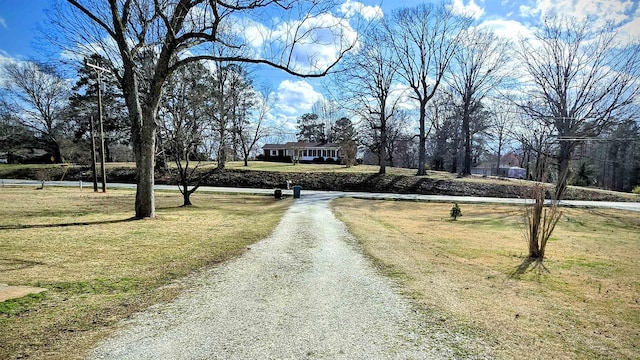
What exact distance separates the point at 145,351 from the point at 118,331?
1.97 ft

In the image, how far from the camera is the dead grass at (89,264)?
10.6 feet

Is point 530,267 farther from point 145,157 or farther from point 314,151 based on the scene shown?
point 314,151

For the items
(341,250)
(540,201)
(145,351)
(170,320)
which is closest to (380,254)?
(341,250)

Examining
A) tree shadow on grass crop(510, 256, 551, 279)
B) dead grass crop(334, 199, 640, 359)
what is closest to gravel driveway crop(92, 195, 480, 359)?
dead grass crop(334, 199, 640, 359)

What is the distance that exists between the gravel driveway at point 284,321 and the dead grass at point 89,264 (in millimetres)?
457

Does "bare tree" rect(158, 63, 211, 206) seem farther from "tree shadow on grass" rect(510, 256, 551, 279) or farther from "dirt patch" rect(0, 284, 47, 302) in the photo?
"tree shadow on grass" rect(510, 256, 551, 279)

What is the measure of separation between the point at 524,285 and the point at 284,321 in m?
4.21

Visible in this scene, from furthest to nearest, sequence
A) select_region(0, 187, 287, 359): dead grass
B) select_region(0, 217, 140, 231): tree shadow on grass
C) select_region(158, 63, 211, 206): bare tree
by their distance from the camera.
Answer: select_region(158, 63, 211, 206): bare tree, select_region(0, 217, 140, 231): tree shadow on grass, select_region(0, 187, 287, 359): dead grass

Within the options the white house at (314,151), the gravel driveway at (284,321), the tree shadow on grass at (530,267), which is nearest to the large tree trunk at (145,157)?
the gravel driveway at (284,321)

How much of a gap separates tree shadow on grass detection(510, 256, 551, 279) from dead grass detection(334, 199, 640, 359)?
101mm

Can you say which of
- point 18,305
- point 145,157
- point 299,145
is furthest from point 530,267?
point 299,145

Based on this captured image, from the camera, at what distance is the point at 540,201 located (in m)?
7.40

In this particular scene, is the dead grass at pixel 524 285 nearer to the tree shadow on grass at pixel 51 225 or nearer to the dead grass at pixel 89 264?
the dead grass at pixel 89 264

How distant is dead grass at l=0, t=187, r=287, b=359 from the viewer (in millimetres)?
3244
